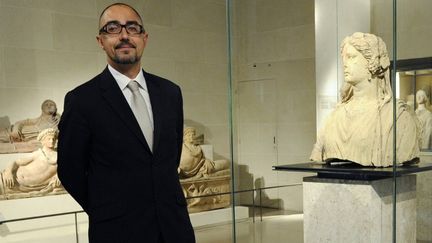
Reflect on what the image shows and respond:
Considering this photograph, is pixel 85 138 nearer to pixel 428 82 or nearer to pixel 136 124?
pixel 136 124

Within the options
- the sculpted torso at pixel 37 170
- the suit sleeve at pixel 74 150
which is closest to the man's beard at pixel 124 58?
the suit sleeve at pixel 74 150

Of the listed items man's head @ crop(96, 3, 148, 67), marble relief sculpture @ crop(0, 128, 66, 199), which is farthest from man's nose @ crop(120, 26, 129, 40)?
marble relief sculpture @ crop(0, 128, 66, 199)

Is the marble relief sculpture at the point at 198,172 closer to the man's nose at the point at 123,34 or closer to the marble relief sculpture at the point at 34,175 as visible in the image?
the marble relief sculpture at the point at 34,175

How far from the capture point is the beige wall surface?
211 inches

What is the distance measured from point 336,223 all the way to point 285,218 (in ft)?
1.12

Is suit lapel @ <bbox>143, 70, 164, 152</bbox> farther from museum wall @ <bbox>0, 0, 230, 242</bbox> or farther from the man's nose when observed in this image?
museum wall @ <bbox>0, 0, 230, 242</bbox>

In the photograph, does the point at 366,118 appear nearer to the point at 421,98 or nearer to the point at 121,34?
the point at 421,98

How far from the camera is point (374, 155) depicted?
348cm

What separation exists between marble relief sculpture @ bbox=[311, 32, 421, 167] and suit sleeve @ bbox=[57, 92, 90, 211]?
181 cm

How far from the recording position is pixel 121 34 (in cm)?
221

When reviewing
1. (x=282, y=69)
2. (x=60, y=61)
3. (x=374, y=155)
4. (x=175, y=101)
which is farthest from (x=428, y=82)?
(x=60, y=61)

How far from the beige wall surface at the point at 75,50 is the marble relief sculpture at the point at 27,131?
0.28 ft

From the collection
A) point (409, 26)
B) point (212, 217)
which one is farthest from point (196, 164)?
point (409, 26)

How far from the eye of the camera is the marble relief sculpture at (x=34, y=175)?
544 cm
